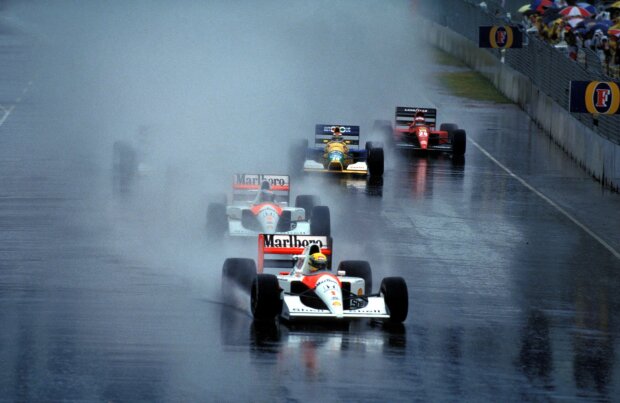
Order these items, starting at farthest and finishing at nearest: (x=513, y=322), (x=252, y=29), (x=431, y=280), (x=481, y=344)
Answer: (x=252, y=29), (x=431, y=280), (x=513, y=322), (x=481, y=344)

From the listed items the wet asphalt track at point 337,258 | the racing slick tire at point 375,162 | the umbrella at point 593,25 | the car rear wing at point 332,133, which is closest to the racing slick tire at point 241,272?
the wet asphalt track at point 337,258

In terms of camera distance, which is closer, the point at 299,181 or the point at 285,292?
the point at 285,292

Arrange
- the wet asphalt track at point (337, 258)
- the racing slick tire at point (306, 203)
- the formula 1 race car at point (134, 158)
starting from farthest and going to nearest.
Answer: the formula 1 race car at point (134, 158), the racing slick tire at point (306, 203), the wet asphalt track at point (337, 258)

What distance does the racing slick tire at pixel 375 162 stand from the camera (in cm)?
3816

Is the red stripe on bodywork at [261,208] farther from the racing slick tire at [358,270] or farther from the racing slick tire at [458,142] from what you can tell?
the racing slick tire at [458,142]

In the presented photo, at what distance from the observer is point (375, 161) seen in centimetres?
3816

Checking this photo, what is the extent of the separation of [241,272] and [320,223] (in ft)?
16.1

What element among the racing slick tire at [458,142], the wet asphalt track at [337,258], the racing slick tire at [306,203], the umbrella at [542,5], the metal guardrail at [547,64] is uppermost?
the umbrella at [542,5]

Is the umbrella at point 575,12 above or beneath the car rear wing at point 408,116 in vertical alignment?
above

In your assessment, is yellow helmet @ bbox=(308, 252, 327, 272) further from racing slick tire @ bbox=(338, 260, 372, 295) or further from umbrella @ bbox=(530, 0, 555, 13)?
umbrella @ bbox=(530, 0, 555, 13)

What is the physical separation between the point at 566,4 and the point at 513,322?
4406 cm

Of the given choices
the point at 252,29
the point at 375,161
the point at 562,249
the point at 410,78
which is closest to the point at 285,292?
the point at 562,249

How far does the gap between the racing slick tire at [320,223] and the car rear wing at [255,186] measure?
269 centimetres

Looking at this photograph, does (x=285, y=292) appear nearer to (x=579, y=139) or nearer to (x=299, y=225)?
(x=299, y=225)
